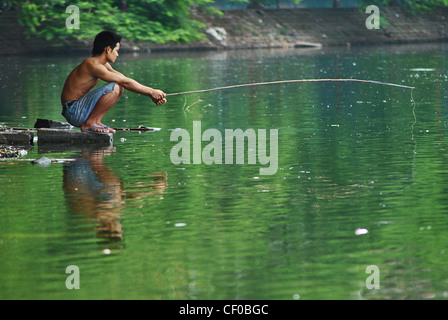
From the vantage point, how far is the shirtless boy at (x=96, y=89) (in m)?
13.9

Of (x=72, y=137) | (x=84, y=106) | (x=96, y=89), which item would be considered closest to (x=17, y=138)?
(x=72, y=137)

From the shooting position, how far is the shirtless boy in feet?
45.5

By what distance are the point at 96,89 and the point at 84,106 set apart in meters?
0.28

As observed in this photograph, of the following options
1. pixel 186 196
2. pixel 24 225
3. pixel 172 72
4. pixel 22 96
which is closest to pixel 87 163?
pixel 186 196

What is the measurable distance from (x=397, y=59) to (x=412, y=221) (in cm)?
3159

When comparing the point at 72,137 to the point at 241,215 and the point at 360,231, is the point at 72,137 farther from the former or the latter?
the point at 360,231

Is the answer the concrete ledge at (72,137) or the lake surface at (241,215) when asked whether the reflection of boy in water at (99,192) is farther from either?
the concrete ledge at (72,137)

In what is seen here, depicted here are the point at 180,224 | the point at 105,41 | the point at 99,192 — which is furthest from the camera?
the point at 105,41

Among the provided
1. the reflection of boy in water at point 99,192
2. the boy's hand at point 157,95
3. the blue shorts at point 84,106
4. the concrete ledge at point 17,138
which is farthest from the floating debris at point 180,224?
Answer: the concrete ledge at point 17,138

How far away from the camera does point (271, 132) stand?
15141mm

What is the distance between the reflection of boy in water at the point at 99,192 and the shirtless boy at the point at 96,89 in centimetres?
157

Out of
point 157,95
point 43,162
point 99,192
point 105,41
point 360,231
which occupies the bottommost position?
point 360,231

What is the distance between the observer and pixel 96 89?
14078 millimetres

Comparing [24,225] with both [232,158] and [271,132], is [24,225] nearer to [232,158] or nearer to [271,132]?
[232,158]
